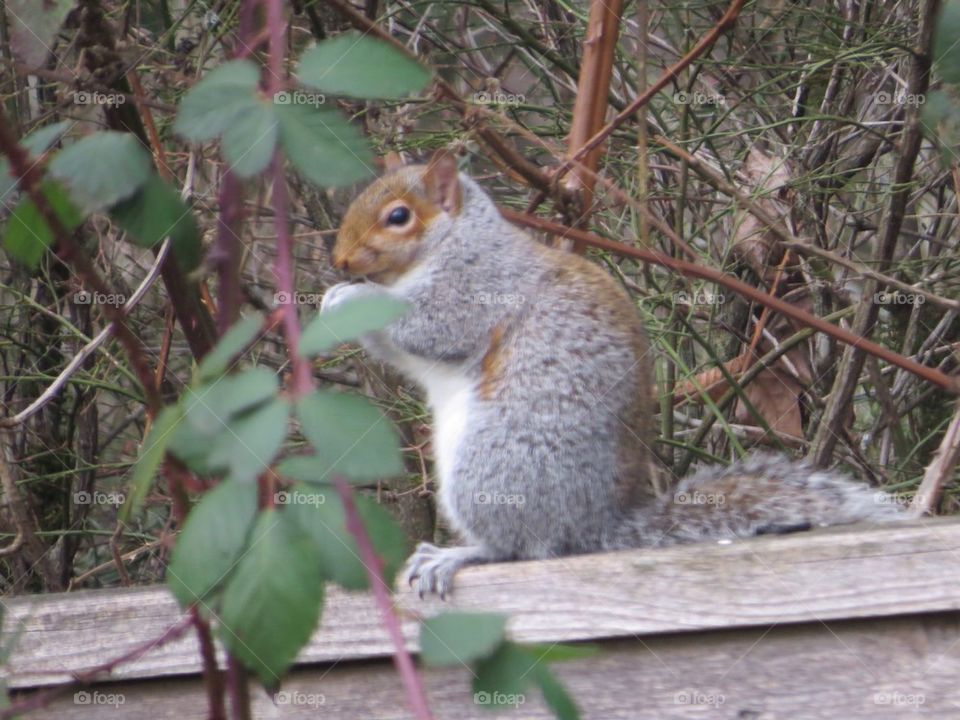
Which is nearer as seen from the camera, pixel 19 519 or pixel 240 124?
pixel 240 124

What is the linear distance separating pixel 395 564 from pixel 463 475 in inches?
45.5

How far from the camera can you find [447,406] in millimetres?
1779

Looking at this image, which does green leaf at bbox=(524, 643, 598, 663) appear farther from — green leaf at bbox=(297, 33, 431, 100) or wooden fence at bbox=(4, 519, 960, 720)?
wooden fence at bbox=(4, 519, 960, 720)

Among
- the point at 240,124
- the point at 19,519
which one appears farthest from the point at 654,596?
the point at 19,519

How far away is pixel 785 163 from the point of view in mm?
2531

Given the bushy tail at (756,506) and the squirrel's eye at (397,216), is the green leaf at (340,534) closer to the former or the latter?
the bushy tail at (756,506)

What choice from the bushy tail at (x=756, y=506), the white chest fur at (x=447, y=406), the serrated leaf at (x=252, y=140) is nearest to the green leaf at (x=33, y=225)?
the serrated leaf at (x=252, y=140)

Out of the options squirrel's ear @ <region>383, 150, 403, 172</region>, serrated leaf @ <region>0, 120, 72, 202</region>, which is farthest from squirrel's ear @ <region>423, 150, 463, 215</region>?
serrated leaf @ <region>0, 120, 72, 202</region>

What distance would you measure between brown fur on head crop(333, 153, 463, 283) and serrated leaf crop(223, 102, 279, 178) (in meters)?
1.45

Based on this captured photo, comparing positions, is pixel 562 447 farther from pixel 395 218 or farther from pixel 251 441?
pixel 251 441

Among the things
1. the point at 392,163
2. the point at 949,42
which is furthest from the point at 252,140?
the point at 392,163

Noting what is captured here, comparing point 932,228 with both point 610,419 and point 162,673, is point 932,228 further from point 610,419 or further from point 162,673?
point 162,673

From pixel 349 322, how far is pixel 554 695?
0.60 feet

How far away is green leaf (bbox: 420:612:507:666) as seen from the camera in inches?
18.3
